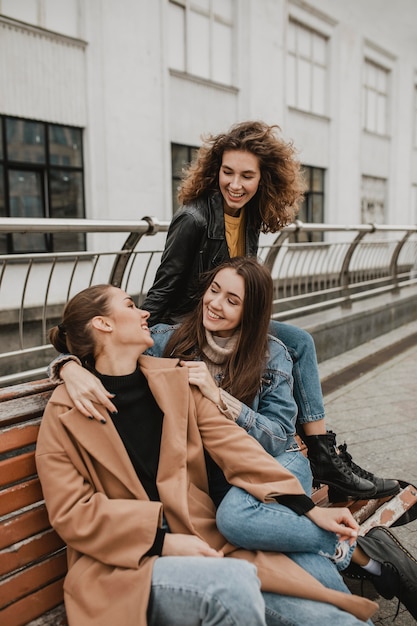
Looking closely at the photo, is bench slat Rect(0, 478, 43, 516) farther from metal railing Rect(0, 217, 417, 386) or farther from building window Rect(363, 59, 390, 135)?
building window Rect(363, 59, 390, 135)

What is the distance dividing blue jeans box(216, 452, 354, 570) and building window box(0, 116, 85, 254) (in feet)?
28.3

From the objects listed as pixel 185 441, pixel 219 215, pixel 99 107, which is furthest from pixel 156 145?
pixel 185 441

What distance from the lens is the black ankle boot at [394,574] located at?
2291 mm

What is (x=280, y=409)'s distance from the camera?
8.13 ft

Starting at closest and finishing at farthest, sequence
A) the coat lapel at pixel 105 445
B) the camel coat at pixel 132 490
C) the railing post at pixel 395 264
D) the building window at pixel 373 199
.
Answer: the camel coat at pixel 132 490
the coat lapel at pixel 105 445
the railing post at pixel 395 264
the building window at pixel 373 199

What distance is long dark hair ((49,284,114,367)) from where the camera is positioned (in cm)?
214

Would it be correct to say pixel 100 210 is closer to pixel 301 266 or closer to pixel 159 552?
pixel 301 266

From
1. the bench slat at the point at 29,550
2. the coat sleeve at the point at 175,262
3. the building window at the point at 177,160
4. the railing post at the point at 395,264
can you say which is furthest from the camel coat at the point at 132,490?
the building window at the point at 177,160

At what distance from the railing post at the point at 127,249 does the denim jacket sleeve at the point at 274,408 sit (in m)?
2.07

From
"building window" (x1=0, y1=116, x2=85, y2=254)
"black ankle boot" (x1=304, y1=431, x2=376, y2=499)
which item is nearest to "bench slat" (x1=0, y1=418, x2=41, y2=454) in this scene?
"black ankle boot" (x1=304, y1=431, x2=376, y2=499)

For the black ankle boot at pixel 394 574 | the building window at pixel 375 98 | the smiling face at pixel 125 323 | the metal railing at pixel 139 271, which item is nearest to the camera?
the smiling face at pixel 125 323

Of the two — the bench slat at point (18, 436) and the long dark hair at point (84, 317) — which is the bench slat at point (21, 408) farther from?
the long dark hair at point (84, 317)

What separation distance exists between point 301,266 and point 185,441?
5380mm

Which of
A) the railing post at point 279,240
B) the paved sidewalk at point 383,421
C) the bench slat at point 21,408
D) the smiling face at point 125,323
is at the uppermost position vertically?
the railing post at point 279,240
